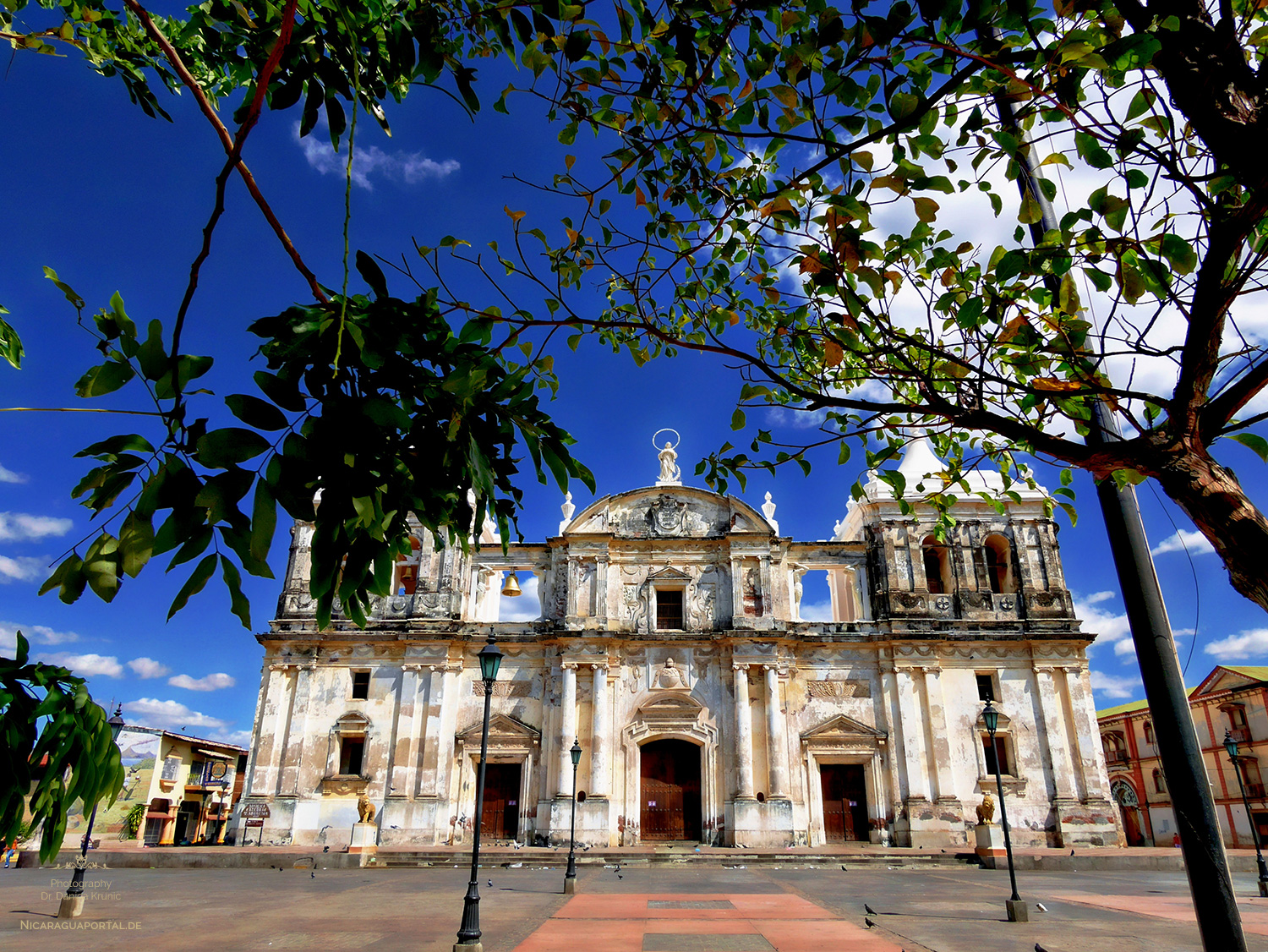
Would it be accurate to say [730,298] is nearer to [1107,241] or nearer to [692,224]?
[692,224]

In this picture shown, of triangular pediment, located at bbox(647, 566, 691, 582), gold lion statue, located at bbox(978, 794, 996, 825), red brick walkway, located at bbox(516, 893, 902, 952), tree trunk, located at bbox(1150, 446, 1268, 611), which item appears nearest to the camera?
tree trunk, located at bbox(1150, 446, 1268, 611)

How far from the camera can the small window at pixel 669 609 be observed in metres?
23.8

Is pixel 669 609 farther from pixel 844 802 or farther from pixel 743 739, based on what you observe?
pixel 844 802

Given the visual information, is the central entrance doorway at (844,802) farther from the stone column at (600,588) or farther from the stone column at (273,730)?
the stone column at (273,730)

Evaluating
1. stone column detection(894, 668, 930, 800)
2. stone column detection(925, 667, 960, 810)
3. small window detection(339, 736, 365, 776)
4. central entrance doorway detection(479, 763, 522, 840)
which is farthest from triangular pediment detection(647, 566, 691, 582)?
small window detection(339, 736, 365, 776)

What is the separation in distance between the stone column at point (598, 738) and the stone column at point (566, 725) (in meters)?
0.31

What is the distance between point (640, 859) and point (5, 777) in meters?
18.7

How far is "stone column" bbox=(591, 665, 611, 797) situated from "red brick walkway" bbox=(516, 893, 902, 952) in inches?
360

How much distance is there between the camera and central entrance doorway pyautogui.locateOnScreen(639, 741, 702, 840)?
2161 cm

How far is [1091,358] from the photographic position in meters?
3.93

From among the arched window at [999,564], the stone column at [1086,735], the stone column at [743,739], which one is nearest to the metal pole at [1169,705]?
the stone column at [743,739]

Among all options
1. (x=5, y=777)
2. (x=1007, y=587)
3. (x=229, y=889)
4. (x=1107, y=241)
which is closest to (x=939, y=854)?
(x=1007, y=587)

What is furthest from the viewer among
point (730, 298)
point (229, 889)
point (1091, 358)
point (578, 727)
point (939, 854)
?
point (578, 727)

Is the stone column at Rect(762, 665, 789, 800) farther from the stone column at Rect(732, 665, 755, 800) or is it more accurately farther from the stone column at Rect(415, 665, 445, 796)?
the stone column at Rect(415, 665, 445, 796)
